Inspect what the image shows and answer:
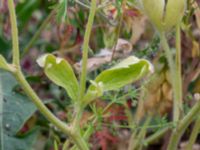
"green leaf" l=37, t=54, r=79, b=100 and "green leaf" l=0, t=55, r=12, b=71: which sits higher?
"green leaf" l=0, t=55, r=12, b=71

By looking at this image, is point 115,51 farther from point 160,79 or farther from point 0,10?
point 0,10

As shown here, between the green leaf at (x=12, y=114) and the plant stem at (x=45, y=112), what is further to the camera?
the green leaf at (x=12, y=114)

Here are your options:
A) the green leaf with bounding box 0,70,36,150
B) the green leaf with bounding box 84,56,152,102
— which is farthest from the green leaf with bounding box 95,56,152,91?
the green leaf with bounding box 0,70,36,150

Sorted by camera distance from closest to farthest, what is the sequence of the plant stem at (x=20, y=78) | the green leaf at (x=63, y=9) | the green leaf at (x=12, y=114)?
the plant stem at (x=20, y=78) → the green leaf at (x=63, y=9) → the green leaf at (x=12, y=114)

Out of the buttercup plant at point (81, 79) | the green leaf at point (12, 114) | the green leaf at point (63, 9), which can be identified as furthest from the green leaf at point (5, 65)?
the green leaf at point (12, 114)

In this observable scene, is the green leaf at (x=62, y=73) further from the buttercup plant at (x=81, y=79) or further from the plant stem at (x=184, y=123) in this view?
the plant stem at (x=184, y=123)

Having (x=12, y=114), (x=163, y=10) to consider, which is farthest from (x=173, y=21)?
(x=12, y=114)

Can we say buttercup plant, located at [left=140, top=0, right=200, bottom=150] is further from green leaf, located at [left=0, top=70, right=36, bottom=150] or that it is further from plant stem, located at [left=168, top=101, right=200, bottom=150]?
green leaf, located at [left=0, top=70, right=36, bottom=150]

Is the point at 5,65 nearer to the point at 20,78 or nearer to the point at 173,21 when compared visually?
the point at 20,78
